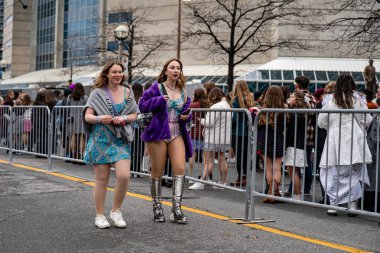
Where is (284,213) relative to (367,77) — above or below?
below

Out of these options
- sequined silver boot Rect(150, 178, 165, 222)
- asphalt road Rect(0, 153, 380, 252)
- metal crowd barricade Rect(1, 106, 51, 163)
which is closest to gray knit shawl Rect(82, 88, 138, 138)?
sequined silver boot Rect(150, 178, 165, 222)

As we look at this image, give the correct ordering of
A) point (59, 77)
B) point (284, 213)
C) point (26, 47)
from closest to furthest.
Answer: point (284, 213)
point (59, 77)
point (26, 47)

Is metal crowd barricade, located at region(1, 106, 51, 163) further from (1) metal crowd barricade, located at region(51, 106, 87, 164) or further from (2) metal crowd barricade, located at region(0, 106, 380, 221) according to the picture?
(1) metal crowd barricade, located at region(51, 106, 87, 164)

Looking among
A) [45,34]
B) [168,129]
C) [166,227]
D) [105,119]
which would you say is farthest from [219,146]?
[45,34]

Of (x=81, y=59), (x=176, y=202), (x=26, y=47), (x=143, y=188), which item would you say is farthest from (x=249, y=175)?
(x=26, y=47)

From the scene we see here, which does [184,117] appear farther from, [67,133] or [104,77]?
[67,133]

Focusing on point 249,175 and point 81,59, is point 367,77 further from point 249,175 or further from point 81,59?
point 81,59

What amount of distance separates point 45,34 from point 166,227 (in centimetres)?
7819

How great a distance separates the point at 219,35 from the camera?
157 ft

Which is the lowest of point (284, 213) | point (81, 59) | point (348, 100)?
point (284, 213)

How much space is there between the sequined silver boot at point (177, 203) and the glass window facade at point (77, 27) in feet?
182

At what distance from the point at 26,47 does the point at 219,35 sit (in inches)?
1807

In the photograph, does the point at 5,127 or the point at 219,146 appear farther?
the point at 5,127

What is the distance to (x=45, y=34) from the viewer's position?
81375 mm
